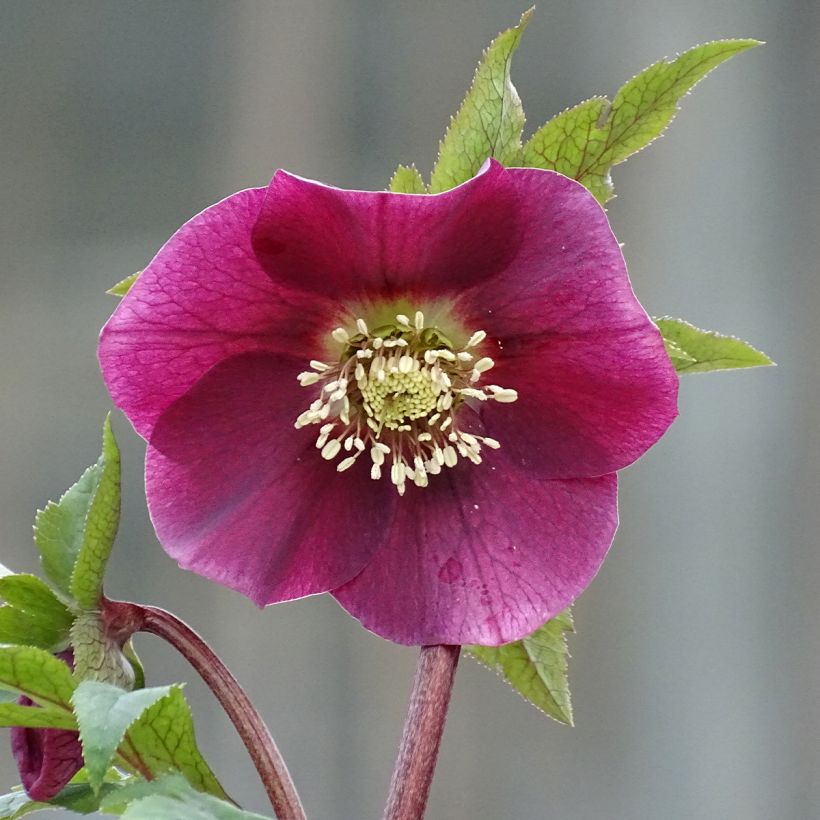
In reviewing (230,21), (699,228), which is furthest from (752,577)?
(230,21)

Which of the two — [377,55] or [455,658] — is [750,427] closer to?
[377,55]

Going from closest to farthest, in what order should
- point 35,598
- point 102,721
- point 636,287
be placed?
point 102,721 → point 35,598 → point 636,287

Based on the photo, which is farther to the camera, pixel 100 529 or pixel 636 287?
pixel 636 287

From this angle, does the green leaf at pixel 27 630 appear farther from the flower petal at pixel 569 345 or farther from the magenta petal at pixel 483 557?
the flower petal at pixel 569 345

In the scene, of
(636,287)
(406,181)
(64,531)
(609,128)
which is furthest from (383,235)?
(636,287)

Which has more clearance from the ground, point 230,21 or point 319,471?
point 230,21

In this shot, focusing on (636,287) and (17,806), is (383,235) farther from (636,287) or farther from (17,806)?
(636,287)
